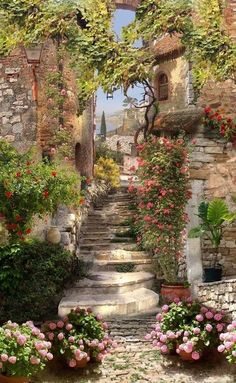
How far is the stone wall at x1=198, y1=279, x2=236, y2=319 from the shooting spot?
6605mm

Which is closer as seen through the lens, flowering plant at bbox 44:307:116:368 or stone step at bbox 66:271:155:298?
flowering plant at bbox 44:307:116:368

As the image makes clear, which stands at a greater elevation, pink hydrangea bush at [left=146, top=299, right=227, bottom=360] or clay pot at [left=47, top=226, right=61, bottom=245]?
clay pot at [left=47, top=226, right=61, bottom=245]

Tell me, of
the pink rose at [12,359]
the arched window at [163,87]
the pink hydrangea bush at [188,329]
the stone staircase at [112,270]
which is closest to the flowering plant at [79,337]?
the pink hydrangea bush at [188,329]

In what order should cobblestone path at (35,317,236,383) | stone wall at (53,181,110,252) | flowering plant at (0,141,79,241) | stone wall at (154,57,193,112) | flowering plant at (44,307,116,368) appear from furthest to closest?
stone wall at (154,57,193,112), stone wall at (53,181,110,252), flowering plant at (0,141,79,241), flowering plant at (44,307,116,368), cobblestone path at (35,317,236,383)

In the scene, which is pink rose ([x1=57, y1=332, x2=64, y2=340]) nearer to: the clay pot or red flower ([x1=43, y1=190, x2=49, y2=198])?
red flower ([x1=43, y1=190, x2=49, y2=198])

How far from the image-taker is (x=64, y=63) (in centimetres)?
1279

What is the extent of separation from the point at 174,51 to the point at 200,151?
10.4 meters

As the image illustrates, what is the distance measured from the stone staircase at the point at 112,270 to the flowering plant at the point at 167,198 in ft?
2.98

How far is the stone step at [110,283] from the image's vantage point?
8984 mm

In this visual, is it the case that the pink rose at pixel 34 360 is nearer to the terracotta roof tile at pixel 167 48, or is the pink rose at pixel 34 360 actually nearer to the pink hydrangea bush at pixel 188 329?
the pink hydrangea bush at pixel 188 329

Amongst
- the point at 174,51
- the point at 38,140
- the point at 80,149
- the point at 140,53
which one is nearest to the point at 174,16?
the point at 140,53

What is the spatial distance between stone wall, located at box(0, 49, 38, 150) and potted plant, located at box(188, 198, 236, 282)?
18.5 feet

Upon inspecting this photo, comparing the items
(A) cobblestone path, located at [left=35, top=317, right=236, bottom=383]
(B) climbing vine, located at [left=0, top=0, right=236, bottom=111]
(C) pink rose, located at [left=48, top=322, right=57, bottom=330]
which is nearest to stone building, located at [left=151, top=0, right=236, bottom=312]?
(B) climbing vine, located at [left=0, top=0, right=236, bottom=111]

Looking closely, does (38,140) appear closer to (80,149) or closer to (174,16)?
(80,149)
